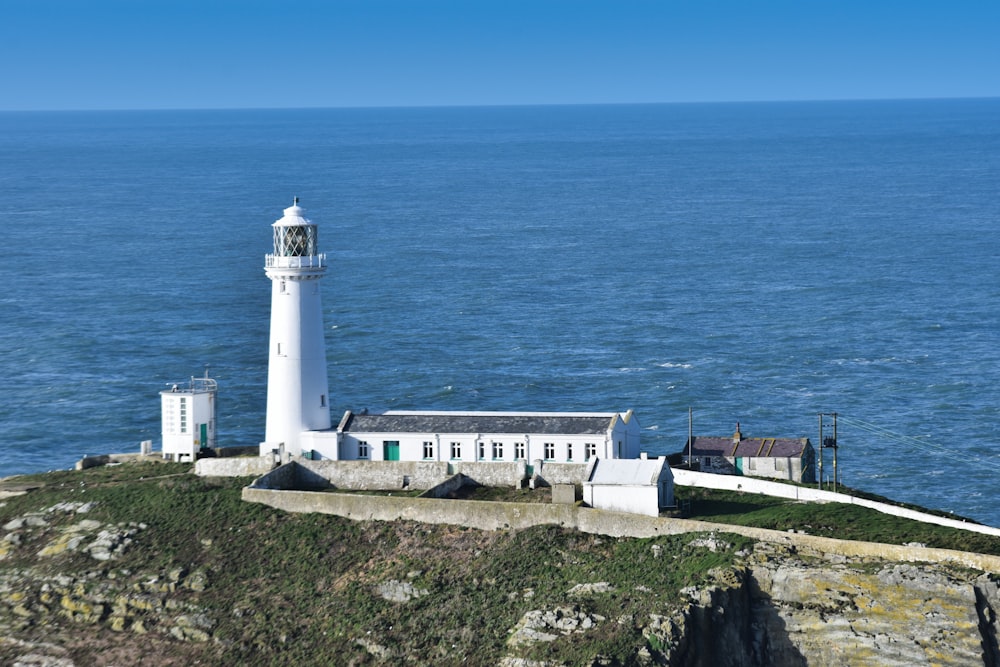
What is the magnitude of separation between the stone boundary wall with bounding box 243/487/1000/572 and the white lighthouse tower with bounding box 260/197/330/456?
13.9 feet

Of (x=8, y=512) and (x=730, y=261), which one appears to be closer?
(x=8, y=512)

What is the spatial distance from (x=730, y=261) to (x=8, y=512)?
89.7 meters

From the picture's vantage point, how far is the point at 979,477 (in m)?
72.8

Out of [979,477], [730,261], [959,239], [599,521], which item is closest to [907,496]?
[979,477]

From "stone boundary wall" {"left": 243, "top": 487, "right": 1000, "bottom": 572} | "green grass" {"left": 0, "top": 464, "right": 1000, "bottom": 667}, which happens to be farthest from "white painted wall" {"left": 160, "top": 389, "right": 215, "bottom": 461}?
"stone boundary wall" {"left": 243, "top": 487, "right": 1000, "bottom": 572}

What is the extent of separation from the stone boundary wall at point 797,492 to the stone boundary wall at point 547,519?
13.6 ft

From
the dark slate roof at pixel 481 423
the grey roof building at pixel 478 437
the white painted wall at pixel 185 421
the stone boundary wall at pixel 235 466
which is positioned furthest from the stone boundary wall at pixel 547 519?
the white painted wall at pixel 185 421

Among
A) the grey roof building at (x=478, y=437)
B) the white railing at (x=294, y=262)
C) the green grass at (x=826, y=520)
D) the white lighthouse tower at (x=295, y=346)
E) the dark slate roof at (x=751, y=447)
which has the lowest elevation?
the green grass at (x=826, y=520)

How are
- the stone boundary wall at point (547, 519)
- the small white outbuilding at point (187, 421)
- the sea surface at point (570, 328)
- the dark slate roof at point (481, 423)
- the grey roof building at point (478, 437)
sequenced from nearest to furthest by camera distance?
1. the stone boundary wall at point (547, 519)
2. the grey roof building at point (478, 437)
3. the dark slate roof at point (481, 423)
4. the small white outbuilding at point (187, 421)
5. the sea surface at point (570, 328)

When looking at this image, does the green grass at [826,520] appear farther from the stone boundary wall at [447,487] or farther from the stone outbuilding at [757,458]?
the stone boundary wall at [447,487]

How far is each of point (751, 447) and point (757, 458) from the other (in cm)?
90

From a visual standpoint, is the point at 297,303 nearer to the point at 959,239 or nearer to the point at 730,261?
the point at 730,261

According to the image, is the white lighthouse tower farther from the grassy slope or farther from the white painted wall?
the grassy slope

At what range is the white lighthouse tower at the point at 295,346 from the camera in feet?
197
